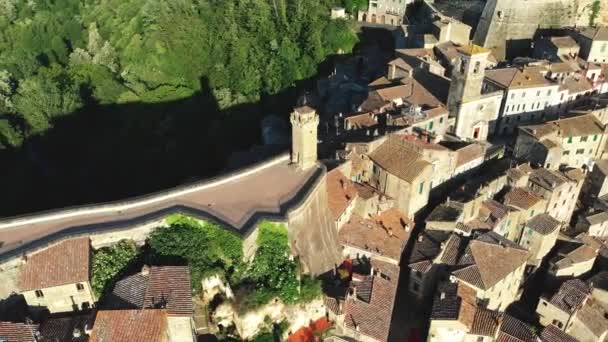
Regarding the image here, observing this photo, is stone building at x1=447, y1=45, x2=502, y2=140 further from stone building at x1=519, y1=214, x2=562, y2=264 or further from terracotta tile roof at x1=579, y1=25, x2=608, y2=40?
terracotta tile roof at x1=579, y1=25, x2=608, y2=40

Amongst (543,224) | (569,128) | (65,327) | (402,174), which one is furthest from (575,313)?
(65,327)

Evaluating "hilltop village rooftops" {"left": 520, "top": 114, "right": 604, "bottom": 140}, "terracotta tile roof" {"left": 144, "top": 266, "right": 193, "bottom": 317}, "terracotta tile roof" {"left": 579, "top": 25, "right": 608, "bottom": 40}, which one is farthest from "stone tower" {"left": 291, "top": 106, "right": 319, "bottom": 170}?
"terracotta tile roof" {"left": 579, "top": 25, "right": 608, "bottom": 40}

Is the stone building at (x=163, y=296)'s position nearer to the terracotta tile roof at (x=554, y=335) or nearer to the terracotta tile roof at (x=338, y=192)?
the terracotta tile roof at (x=338, y=192)

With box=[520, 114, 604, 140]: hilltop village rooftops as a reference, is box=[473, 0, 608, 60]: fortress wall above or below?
above

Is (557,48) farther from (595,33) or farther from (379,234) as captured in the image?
(379,234)

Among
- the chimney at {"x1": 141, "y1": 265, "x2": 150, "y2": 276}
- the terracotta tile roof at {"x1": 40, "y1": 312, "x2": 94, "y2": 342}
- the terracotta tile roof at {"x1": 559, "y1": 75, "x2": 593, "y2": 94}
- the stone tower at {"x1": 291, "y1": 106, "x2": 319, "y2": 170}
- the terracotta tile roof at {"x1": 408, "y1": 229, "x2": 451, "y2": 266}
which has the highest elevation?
the stone tower at {"x1": 291, "y1": 106, "x2": 319, "y2": 170}

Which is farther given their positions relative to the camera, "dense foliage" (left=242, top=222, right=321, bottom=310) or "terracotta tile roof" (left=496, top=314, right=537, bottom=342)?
"terracotta tile roof" (left=496, top=314, right=537, bottom=342)

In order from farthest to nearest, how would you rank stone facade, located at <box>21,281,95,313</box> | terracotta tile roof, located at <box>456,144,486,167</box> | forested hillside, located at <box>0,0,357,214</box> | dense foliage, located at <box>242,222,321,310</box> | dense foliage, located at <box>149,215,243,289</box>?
forested hillside, located at <box>0,0,357,214</box> < terracotta tile roof, located at <box>456,144,486,167</box> < dense foliage, located at <box>242,222,321,310</box> < dense foliage, located at <box>149,215,243,289</box> < stone facade, located at <box>21,281,95,313</box>

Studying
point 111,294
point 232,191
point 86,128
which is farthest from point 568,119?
point 86,128
